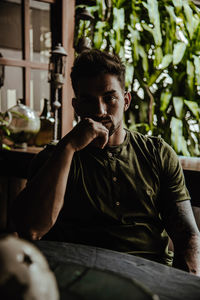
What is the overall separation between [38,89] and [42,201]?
1993 mm

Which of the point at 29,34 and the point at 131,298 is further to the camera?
the point at 29,34

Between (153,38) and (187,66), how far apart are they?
0.43 metres

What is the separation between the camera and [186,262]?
4.04ft

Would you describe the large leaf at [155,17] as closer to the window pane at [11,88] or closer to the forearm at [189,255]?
the window pane at [11,88]

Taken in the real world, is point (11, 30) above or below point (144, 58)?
above

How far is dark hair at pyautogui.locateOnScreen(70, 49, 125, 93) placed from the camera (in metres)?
1.44

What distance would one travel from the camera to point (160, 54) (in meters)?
2.96

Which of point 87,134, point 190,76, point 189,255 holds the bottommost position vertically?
point 189,255

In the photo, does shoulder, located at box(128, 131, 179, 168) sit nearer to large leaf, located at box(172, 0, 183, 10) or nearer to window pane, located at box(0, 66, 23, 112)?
window pane, located at box(0, 66, 23, 112)

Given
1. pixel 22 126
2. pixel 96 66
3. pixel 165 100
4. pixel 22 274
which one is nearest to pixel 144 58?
pixel 165 100

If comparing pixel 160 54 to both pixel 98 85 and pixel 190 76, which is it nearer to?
pixel 190 76

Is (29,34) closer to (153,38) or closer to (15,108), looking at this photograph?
(15,108)

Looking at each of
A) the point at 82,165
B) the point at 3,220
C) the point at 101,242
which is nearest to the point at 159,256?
the point at 101,242

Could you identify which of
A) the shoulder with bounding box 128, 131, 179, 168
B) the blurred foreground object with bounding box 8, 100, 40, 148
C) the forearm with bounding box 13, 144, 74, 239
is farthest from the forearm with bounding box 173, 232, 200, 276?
the blurred foreground object with bounding box 8, 100, 40, 148
